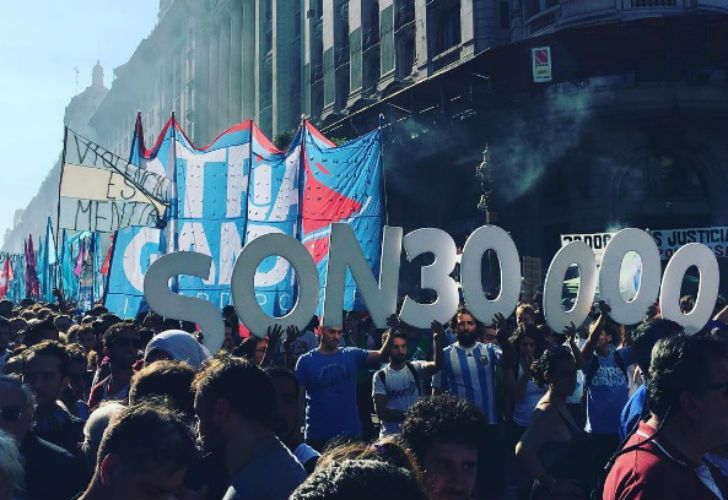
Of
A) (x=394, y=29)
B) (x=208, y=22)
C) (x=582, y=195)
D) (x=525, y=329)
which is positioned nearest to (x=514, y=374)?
(x=525, y=329)

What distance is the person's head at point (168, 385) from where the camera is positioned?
13.2 ft

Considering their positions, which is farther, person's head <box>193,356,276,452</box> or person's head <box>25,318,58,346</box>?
person's head <box>25,318,58,346</box>

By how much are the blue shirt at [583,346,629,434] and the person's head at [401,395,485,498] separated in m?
3.76

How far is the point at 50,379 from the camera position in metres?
4.75

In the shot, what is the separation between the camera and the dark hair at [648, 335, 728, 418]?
3207 millimetres

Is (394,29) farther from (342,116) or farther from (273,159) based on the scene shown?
(273,159)

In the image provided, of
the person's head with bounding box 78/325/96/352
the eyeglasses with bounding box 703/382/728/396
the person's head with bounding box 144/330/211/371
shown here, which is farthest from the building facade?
the eyeglasses with bounding box 703/382/728/396

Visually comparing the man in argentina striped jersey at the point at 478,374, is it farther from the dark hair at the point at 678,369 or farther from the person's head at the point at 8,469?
the person's head at the point at 8,469

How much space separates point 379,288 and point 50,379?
354 cm

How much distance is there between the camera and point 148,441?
2.84 meters

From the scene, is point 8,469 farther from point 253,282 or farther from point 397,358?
point 397,358

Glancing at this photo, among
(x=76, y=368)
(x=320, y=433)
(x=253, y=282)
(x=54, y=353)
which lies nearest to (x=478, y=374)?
(x=320, y=433)

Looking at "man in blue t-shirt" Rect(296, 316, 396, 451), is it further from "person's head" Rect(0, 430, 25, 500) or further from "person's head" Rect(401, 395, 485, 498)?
"person's head" Rect(0, 430, 25, 500)

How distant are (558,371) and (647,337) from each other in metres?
0.57
